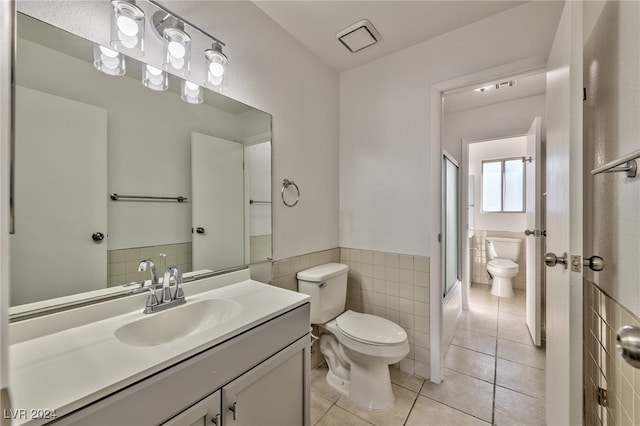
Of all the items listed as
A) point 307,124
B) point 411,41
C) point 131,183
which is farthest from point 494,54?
point 131,183

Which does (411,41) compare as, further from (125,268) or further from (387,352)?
(125,268)

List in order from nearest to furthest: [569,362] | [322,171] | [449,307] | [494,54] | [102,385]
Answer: [102,385] < [569,362] < [494,54] < [322,171] < [449,307]

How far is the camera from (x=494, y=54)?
1637mm

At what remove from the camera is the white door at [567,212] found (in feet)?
3.03

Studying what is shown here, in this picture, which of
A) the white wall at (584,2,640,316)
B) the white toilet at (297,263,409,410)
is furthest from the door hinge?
the white toilet at (297,263,409,410)

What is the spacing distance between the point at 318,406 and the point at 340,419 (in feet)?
0.55

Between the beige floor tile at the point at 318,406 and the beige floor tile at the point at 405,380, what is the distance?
0.54 metres

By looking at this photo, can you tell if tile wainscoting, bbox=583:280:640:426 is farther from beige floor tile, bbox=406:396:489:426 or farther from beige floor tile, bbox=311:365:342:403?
beige floor tile, bbox=311:365:342:403

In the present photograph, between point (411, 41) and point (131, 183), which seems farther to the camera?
point (411, 41)

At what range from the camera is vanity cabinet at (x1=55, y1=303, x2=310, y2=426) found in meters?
0.64

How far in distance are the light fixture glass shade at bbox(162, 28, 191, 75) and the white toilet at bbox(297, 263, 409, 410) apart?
137cm

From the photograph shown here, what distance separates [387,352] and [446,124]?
2849 millimetres

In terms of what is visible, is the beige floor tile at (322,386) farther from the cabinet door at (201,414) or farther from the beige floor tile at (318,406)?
the cabinet door at (201,414)

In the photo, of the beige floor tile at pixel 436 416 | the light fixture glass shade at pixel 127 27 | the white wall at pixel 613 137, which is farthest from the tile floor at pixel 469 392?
the light fixture glass shade at pixel 127 27
